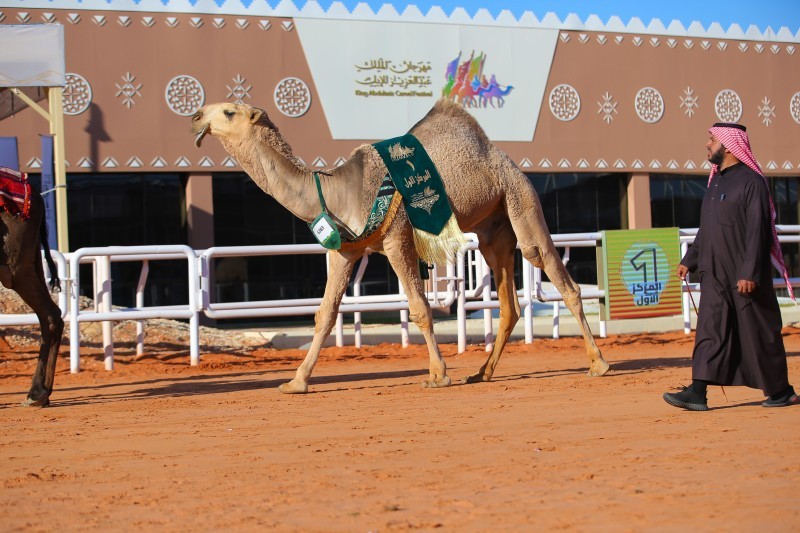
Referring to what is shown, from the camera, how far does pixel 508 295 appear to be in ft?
30.2

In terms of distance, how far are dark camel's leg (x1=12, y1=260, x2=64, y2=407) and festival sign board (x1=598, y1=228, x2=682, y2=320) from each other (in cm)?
699

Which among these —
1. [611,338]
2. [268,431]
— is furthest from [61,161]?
[268,431]

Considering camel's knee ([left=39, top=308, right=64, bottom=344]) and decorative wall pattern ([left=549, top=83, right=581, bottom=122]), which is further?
decorative wall pattern ([left=549, top=83, right=581, bottom=122])

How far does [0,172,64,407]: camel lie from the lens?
816 cm

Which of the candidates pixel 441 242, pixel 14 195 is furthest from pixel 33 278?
pixel 441 242

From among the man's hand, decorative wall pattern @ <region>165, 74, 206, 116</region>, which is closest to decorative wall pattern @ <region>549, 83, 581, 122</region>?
decorative wall pattern @ <region>165, 74, 206, 116</region>

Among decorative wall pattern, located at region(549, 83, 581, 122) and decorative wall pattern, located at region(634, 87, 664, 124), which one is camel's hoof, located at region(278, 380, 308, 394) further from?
decorative wall pattern, located at region(634, 87, 664, 124)

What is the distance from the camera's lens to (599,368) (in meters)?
8.99

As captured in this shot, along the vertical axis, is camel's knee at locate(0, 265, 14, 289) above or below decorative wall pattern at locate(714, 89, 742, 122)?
below

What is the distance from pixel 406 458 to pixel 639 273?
8.52 m

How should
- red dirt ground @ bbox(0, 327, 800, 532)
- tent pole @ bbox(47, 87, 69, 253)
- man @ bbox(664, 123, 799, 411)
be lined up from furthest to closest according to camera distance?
tent pole @ bbox(47, 87, 69, 253)
man @ bbox(664, 123, 799, 411)
red dirt ground @ bbox(0, 327, 800, 532)

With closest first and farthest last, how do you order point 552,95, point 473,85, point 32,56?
point 32,56 < point 473,85 < point 552,95

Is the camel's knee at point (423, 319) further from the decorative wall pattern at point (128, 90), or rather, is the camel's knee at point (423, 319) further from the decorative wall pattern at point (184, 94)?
the decorative wall pattern at point (128, 90)

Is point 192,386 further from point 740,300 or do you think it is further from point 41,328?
point 740,300
